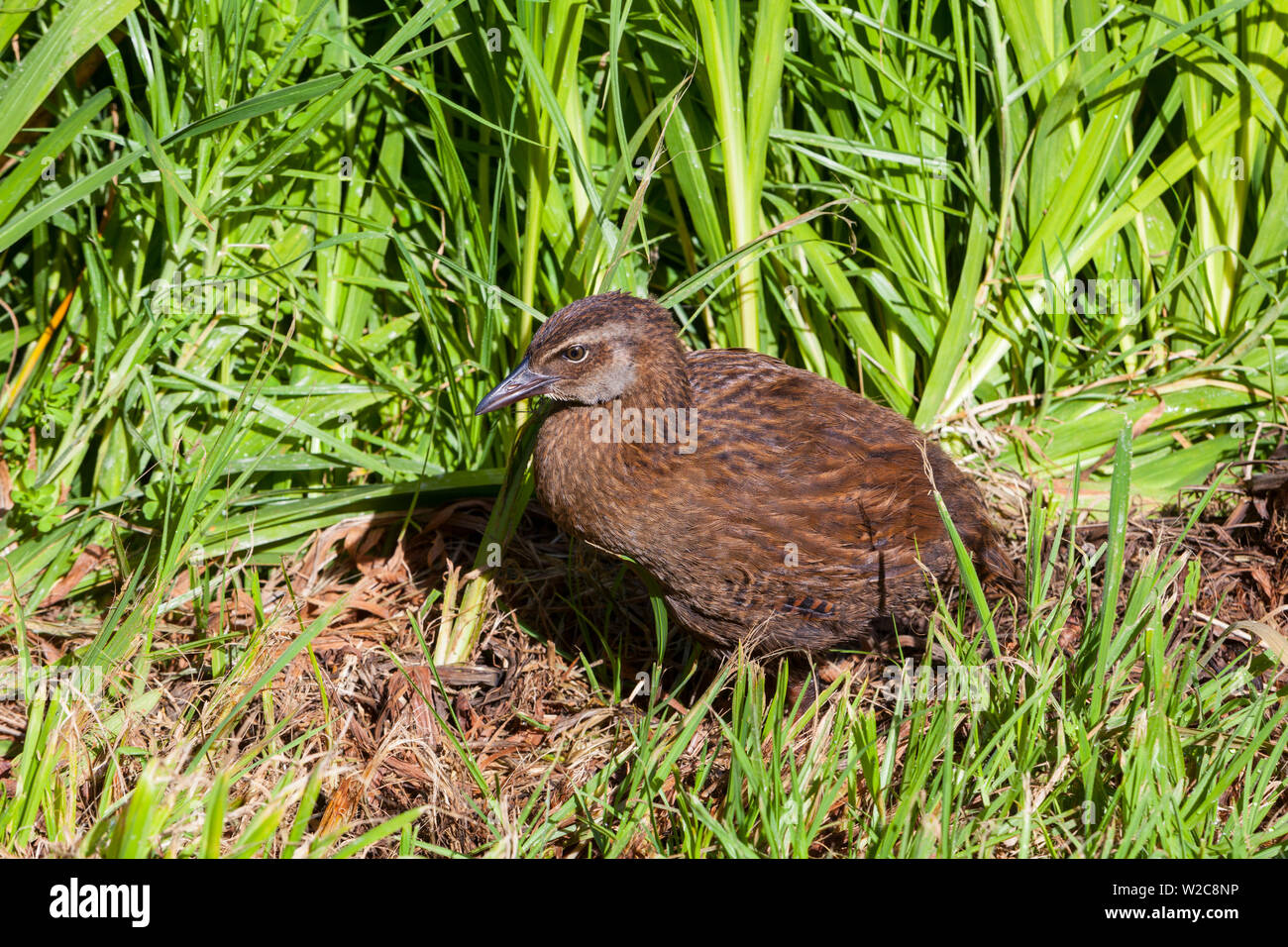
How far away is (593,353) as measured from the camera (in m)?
2.80

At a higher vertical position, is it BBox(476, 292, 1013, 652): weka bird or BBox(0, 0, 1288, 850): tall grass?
BBox(0, 0, 1288, 850): tall grass

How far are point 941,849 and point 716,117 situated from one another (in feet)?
6.38

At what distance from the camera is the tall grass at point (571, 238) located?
3119 mm

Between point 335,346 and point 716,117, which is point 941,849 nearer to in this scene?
point 716,117

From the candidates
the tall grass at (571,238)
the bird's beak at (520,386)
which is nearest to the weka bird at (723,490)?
the bird's beak at (520,386)

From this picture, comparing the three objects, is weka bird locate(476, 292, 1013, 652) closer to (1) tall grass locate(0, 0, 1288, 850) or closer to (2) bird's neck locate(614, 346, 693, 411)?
(2) bird's neck locate(614, 346, 693, 411)

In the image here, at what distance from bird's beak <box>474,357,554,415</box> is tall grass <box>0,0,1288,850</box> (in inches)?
12.7

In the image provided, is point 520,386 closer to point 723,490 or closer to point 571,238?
point 723,490

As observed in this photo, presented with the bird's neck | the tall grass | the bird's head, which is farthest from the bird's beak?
the tall grass

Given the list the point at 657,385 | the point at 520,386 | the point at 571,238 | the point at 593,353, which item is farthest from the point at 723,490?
the point at 571,238

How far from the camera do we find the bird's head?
278cm

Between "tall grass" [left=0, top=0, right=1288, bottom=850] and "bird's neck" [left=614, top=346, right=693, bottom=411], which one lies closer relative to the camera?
"bird's neck" [left=614, top=346, right=693, bottom=411]

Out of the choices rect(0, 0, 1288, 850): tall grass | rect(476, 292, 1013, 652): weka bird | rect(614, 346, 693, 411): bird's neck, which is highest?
rect(0, 0, 1288, 850): tall grass
